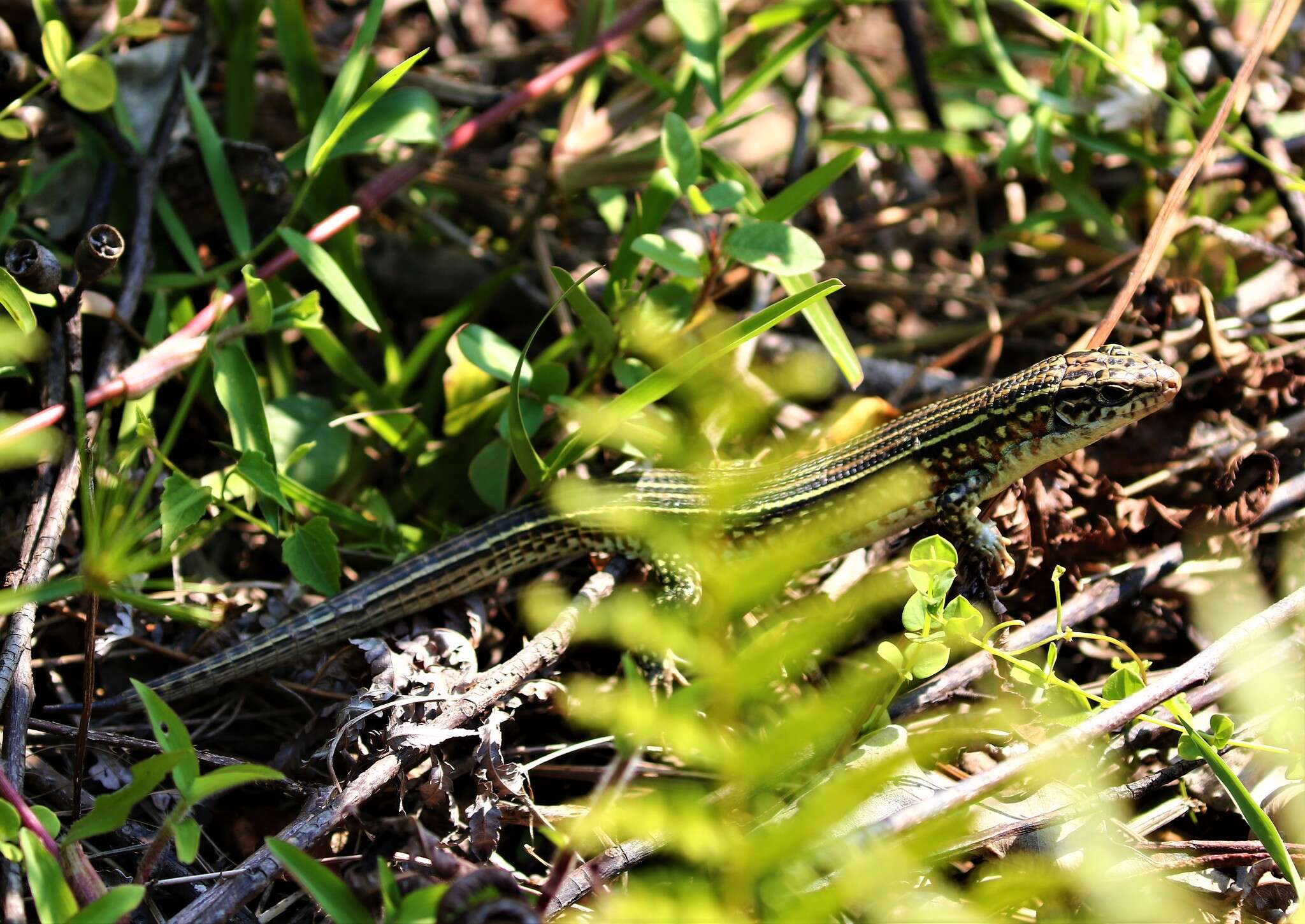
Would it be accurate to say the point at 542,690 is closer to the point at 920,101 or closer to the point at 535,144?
the point at 535,144

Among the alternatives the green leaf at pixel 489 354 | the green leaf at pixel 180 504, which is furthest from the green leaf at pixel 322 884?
the green leaf at pixel 489 354

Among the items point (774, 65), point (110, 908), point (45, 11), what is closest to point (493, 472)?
point (110, 908)

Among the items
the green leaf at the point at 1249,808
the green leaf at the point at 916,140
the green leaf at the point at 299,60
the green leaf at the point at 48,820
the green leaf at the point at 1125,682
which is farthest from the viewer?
the green leaf at the point at 916,140

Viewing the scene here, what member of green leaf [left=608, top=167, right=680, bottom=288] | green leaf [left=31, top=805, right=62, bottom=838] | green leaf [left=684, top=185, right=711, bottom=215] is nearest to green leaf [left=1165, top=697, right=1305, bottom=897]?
green leaf [left=684, top=185, right=711, bottom=215]

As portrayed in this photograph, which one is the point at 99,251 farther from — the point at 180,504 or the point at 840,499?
the point at 840,499

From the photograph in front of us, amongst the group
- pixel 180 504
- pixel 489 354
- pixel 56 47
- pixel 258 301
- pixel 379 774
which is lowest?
pixel 379 774

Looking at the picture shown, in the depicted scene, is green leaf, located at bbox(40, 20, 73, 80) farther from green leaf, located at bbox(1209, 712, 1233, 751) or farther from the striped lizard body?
green leaf, located at bbox(1209, 712, 1233, 751)

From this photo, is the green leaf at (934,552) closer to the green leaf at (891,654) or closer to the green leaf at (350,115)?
the green leaf at (891,654)
